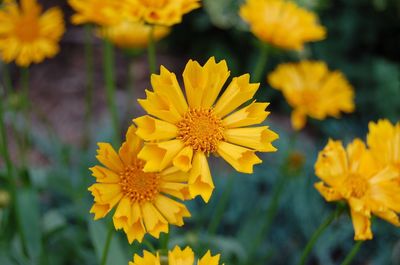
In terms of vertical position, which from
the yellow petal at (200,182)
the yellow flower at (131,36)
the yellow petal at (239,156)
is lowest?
the yellow flower at (131,36)

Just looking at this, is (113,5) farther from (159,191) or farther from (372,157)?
(372,157)

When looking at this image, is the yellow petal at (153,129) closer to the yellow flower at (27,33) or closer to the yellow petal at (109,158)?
the yellow petal at (109,158)

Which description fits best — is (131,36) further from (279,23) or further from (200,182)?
(200,182)

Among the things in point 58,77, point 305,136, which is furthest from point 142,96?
point 305,136

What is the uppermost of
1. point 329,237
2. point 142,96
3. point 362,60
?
point 362,60

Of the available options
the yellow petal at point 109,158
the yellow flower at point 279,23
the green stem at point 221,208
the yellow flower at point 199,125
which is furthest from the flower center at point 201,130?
the green stem at point 221,208

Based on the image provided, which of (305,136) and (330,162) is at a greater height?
(330,162)
